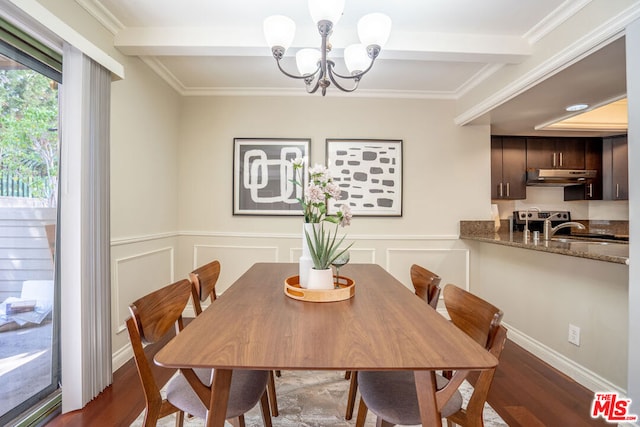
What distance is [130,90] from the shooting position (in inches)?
94.3

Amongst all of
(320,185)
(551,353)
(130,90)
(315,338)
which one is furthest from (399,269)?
(130,90)

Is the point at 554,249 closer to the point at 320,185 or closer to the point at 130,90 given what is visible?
the point at 320,185

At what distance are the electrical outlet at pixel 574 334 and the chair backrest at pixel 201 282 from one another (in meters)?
2.45

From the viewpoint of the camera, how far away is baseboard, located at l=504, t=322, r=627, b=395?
1984 mm

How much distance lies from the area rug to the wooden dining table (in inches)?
30.6

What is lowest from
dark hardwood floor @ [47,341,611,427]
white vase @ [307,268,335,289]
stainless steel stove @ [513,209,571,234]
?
dark hardwood floor @ [47,341,611,427]

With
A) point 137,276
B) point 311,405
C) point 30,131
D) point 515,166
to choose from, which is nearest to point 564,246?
point 311,405

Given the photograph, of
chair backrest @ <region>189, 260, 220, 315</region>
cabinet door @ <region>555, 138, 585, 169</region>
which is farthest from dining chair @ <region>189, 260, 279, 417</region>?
cabinet door @ <region>555, 138, 585, 169</region>

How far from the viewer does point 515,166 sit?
159 inches

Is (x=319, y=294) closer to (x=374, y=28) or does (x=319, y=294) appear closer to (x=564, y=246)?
(x=374, y=28)

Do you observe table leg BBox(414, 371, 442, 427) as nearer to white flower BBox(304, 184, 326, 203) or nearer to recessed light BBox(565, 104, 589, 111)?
white flower BBox(304, 184, 326, 203)

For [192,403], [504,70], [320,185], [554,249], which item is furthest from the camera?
[504,70]

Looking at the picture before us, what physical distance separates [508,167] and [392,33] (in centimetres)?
271

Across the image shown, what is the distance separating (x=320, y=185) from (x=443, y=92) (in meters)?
2.57
